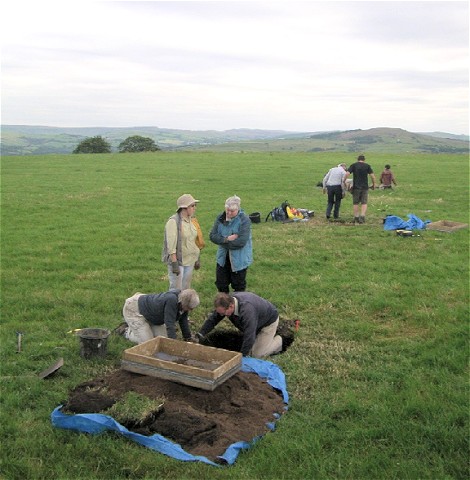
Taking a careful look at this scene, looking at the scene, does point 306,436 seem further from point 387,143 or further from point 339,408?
point 387,143

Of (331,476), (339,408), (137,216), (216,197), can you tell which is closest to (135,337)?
(339,408)

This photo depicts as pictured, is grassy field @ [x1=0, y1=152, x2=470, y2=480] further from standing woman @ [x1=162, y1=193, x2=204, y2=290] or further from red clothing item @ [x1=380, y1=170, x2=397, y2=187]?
red clothing item @ [x1=380, y1=170, x2=397, y2=187]

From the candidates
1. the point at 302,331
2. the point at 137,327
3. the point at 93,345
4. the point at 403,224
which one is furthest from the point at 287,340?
the point at 403,224

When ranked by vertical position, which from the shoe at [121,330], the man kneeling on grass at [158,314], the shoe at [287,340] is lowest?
the shoe at [287,340]

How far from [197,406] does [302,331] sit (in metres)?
3.01

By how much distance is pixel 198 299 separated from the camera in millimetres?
7207

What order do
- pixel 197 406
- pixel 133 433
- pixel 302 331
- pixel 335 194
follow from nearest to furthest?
1. pixel 133 433
2. pixel 197 406
3. pixel 302 331
4. pixel 335 194

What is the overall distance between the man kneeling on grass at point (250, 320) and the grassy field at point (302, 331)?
35cm

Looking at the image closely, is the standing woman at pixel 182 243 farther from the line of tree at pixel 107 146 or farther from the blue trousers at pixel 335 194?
the line of tree at pixel 107 146

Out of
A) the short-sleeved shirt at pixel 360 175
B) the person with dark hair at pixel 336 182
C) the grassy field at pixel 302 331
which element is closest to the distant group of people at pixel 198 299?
the grassy field at pixel 302 331

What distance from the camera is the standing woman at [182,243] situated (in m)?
8.62

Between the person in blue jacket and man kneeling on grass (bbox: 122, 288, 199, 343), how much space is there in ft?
5.26

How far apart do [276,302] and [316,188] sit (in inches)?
707

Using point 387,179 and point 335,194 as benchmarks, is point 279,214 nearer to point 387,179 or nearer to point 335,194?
point 335,194
